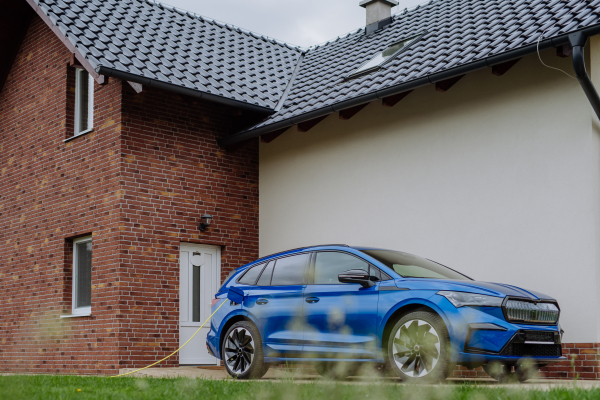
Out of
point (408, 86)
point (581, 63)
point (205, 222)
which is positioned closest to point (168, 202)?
point (205, 222)

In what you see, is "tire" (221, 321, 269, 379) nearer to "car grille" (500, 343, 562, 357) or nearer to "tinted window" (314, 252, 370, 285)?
"tinted window" (314, 252, 370, 285)

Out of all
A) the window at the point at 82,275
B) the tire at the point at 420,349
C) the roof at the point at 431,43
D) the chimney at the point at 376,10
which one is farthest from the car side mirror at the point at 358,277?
the chimney at the point at 376,10

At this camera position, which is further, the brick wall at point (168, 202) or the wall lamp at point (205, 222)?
the wall lamp at point (205, 222)

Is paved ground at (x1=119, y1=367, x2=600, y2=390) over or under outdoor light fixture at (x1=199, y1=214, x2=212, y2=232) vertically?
under

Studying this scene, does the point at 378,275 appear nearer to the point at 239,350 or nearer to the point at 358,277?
the point at 358,277

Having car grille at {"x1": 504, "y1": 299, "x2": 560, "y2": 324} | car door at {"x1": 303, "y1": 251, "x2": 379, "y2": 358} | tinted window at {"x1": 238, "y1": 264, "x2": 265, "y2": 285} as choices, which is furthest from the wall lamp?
car grille at {"x1": 504, "y1": 299, "x2": 560, "y2": 324}

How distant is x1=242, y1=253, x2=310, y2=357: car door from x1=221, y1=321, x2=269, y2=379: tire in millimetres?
138

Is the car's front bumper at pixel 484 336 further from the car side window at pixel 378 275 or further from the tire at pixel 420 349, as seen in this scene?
the car side window at pixel 378 275

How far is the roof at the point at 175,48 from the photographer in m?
11.8

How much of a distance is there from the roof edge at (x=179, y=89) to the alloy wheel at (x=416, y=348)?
6285 millimetres

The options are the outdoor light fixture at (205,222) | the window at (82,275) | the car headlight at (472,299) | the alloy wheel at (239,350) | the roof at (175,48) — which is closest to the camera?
the car headlight at (472,299)

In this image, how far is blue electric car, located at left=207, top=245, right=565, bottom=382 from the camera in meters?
6.77

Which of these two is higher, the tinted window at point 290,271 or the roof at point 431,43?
the roof at point 431,43

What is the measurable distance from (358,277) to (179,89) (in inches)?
221
